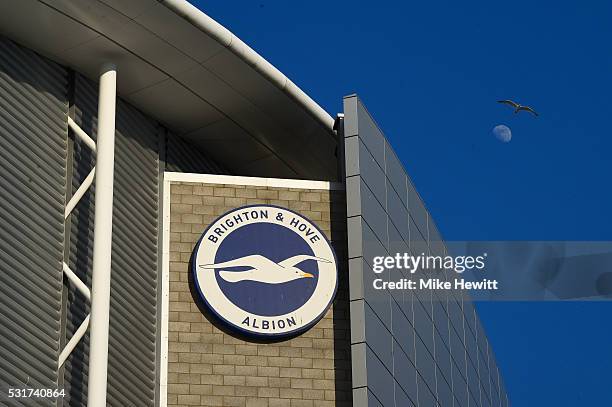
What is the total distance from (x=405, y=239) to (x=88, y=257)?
26.1 feet

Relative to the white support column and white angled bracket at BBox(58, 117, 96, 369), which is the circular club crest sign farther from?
white angled bracket at BBox(58, 117, 96, 369)

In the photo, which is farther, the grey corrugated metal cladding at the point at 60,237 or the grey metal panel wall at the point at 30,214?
the grey corrugated metal cladding at the point at 60,237

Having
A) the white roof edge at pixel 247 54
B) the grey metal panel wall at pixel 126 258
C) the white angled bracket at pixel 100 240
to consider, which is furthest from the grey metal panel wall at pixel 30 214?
the white roof edge at pixel 247 54

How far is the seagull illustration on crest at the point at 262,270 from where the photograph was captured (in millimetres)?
29500

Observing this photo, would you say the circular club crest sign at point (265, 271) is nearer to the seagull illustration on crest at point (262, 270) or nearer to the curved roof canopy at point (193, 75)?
the seagull illustration on crest at point (262, 270)

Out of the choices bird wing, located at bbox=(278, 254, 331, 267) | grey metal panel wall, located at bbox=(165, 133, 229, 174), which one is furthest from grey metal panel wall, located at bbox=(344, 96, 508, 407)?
grey metal panel wall, located at bbox=(165, 133, 229, 174)

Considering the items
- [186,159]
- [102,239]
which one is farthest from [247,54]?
[102,239]

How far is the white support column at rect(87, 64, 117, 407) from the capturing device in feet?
88.0

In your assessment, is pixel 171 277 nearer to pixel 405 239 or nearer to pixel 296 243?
pixel 296 243

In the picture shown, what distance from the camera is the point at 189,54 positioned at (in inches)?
1185

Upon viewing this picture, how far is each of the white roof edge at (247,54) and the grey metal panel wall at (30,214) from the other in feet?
9.21

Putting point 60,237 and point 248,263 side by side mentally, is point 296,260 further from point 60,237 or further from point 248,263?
point 60,237

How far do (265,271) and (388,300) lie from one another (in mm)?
2742

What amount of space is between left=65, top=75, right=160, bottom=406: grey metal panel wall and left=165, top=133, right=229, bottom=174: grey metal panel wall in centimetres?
72
